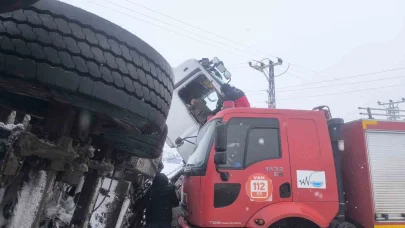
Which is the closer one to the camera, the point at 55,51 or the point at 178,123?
the point at 55,51

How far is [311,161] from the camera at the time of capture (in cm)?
385

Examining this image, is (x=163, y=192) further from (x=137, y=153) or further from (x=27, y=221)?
(x=27, y=221)

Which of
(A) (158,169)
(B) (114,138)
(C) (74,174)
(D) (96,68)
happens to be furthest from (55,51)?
(A) (158,169)

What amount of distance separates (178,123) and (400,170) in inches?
170

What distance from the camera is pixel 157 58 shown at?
1913 millimetres

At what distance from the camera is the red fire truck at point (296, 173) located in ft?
12.1

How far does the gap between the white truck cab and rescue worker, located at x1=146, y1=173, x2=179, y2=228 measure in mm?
2305

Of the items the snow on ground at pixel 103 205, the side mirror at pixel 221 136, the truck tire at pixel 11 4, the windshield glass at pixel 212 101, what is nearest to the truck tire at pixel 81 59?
the truck tire at pixel 11 4

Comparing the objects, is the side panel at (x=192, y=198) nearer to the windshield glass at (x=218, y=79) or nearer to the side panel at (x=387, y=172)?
the side panel at (x=387, y=172)

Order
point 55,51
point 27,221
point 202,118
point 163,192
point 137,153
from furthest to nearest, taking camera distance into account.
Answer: point 202,118
point 163,192
point 137,153
point 27,221
point 55,51

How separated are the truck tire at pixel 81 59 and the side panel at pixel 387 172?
10.3ft

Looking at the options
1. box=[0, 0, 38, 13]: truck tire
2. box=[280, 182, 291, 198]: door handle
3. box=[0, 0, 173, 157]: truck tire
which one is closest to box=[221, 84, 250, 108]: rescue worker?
box=[280, 182, 291, 198]: door handle

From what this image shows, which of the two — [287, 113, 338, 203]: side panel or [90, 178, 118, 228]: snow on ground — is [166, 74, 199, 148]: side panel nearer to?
[287, 113, 338, 203]: side panel

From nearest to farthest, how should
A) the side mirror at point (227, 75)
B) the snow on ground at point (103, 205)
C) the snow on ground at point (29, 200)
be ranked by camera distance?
the snow on ground at point (29, 200) < the snow on ground at point (103, 205) < the side mirror at point (227, 75)
